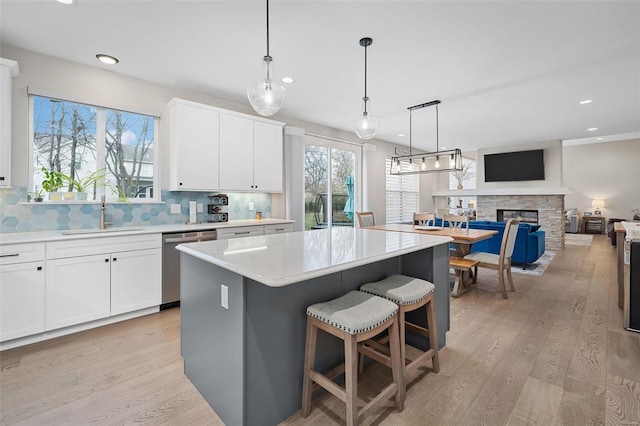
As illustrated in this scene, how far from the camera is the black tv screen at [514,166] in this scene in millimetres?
7031

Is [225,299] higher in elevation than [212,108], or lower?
lower

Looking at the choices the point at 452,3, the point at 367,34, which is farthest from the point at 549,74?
the point at 367,34

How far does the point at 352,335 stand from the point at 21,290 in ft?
8.82

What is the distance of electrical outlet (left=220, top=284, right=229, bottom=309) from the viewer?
153 centimetres

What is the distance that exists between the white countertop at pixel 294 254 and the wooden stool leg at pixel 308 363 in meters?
0.39

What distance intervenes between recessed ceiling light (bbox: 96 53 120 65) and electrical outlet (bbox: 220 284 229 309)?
277 cm

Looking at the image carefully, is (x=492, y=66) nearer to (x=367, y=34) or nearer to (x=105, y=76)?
(x=367, y=34)

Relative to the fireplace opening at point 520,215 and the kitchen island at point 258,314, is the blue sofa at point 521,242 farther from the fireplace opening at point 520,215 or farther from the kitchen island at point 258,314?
the kitchen island at point 258,314

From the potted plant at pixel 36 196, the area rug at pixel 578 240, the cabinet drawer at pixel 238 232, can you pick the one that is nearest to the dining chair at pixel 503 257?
the cabinet drawer at pixel 238 232

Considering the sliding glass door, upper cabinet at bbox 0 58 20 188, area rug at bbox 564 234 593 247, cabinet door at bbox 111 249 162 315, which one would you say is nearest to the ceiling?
upper cabinet at bbox 0 58 20 188

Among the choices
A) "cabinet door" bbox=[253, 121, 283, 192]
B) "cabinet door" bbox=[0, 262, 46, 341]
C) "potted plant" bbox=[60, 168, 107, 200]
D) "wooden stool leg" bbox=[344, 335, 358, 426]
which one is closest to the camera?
"wooden stool leg" bbox=[344, 335, 358, 426]

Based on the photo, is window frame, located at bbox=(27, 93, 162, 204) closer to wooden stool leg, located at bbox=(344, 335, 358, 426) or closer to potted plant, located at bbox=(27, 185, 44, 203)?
potted plant, located at bbox=(27, 185, 44, 203)

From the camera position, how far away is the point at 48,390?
1.89m

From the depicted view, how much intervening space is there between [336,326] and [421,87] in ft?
10.7
